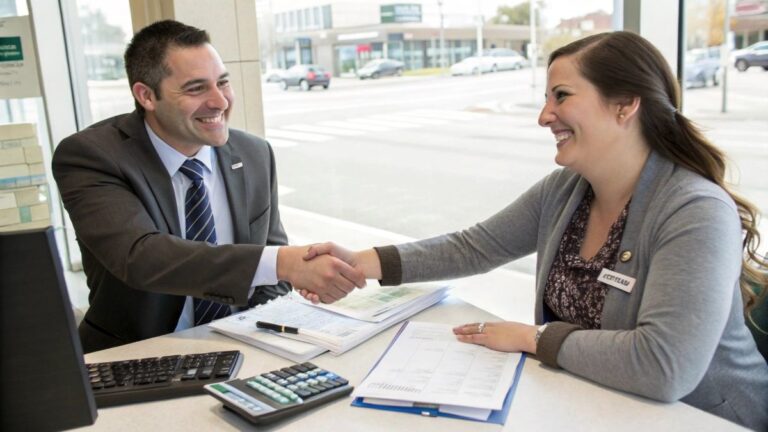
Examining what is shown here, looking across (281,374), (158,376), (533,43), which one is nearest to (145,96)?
(158,376)

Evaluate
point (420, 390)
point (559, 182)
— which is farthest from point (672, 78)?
point (420, 390)

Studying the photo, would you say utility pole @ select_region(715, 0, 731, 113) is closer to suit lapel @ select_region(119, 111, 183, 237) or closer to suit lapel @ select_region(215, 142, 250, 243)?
suit lapel @ select_region(215, 142, 250, 243)

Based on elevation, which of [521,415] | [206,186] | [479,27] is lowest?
[521,415]

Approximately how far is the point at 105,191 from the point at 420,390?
45.6 inches

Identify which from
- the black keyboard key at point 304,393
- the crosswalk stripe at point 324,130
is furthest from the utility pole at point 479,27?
the black keyboard key at point 304,393

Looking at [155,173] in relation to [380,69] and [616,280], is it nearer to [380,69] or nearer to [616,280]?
[616,280]

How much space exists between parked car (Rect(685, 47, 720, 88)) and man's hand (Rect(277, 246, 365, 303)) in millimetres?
1523

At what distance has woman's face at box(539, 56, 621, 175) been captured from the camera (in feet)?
5.18

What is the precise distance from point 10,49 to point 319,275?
3.62m

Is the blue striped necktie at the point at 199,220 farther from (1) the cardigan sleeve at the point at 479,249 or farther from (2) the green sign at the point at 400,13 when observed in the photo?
(2) the green sign at the point at 400,13

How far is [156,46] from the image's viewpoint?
2.16 metres

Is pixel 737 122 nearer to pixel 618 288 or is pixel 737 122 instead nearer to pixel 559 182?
pixel 559 182

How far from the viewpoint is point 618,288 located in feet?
4.90

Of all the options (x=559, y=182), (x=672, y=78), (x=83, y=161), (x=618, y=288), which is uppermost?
(x=672, y=78)
